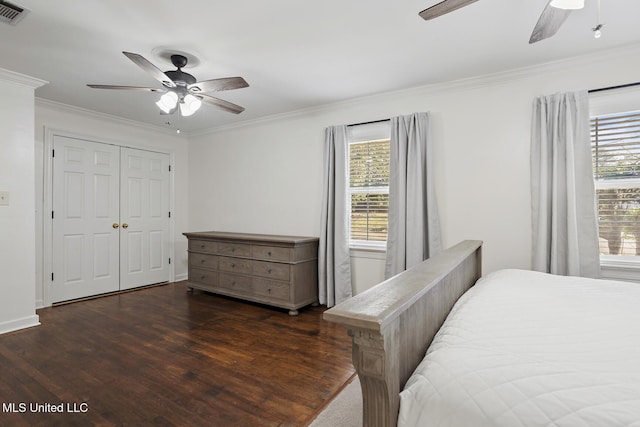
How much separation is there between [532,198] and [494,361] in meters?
2.44

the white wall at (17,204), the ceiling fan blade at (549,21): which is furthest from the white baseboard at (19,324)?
the ceiling fan blade at (549,21)

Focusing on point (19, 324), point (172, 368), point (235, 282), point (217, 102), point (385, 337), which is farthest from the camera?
point (235, 282)

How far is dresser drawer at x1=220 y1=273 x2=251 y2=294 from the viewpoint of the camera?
389cm

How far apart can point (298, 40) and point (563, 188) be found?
96.1 inches

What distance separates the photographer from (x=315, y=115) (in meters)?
3.99

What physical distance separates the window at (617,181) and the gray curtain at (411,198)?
1.30 meters

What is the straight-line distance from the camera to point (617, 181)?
8.59ft

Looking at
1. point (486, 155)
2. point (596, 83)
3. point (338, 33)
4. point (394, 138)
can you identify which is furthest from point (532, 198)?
point (338, 33)

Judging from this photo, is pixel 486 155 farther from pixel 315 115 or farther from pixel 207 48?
pixel 207 48

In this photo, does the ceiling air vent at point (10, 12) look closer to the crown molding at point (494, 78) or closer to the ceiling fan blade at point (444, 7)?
the ceiling fan blade at point (444, 7)

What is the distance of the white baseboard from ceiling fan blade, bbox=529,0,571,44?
473cm

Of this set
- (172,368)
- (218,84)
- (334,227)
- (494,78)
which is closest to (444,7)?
(218,84)

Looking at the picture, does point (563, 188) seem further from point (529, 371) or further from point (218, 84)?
point (218, 84)

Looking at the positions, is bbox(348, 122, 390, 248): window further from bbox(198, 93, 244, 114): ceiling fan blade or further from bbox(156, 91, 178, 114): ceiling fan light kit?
bbox(156, 91, 178, 114): ceiling fan light kit
